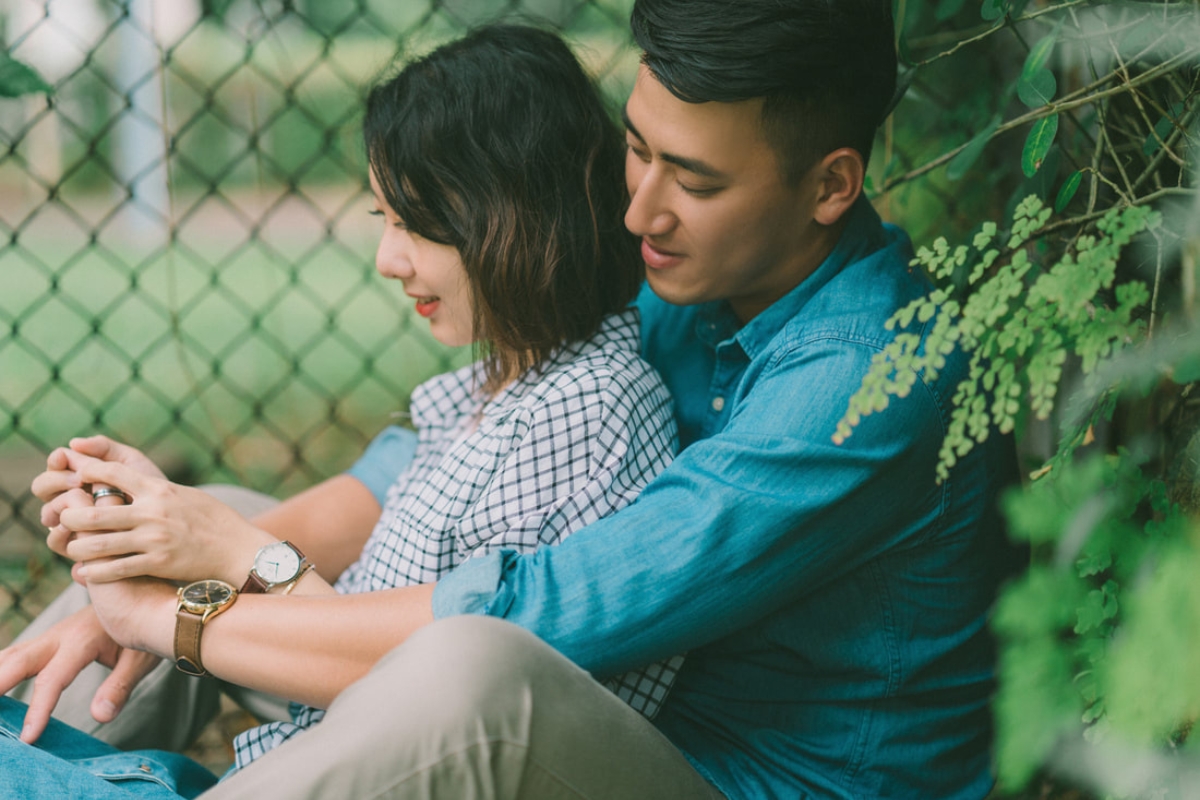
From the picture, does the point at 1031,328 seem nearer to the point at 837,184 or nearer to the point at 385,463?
the point at 837,184

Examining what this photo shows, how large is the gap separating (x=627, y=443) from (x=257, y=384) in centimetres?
267

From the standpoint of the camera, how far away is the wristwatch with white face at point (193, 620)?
50.3 inches

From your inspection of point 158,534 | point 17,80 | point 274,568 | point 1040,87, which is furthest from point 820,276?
point 17,80

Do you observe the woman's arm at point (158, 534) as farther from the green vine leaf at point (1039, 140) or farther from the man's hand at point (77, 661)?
the green vine leaf at point (1039, 140)

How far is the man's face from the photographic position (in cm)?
127

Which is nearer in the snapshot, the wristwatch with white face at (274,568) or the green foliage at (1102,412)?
the green foliage at (1102,412)

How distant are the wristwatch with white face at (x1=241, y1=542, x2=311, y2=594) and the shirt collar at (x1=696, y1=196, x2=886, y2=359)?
2.11 feet

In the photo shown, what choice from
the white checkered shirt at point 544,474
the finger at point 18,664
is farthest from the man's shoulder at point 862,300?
the finger at point 18,664

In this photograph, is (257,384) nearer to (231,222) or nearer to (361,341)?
(361,341)

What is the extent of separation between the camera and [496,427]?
1433mm

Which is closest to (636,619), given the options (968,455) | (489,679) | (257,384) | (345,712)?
(489,679)

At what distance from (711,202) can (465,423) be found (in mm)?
539

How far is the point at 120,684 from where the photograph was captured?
151 cm

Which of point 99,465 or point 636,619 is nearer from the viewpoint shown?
point 636,619
